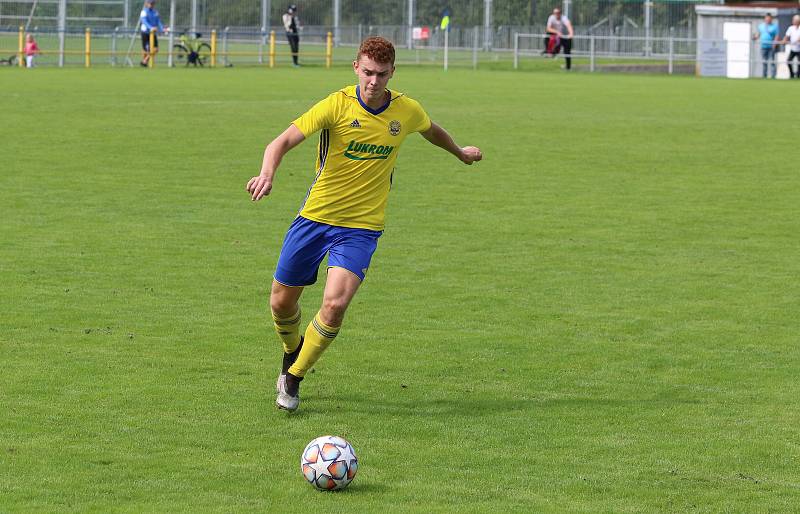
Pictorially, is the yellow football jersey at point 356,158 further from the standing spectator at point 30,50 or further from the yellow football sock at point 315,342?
the standing spectator at point 30,50

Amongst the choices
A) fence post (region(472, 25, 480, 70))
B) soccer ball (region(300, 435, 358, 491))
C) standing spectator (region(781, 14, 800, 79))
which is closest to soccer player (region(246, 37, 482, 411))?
soccer ball (region(300, 435, 358, 491))

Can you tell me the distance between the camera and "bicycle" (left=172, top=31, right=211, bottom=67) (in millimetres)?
47719

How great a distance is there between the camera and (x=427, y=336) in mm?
10523

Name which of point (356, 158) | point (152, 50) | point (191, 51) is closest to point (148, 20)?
point (152, 50)

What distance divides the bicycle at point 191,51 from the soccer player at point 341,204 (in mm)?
39549

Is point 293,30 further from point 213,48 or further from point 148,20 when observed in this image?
point 148,20

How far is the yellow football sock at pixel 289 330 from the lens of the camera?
8831 mm

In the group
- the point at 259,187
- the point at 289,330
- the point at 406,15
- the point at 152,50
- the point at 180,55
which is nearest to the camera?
the point at 259,187

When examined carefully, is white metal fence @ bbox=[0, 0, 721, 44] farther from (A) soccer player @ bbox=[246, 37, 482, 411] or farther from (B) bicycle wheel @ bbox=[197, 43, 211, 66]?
(A) soccer player @ bbox=[246, 37, 482, 411]

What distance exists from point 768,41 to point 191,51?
19159 mm

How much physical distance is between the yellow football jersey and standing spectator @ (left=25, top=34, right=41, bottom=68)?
121 feet

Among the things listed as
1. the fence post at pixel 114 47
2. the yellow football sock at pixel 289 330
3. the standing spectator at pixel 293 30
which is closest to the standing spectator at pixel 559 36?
the standing spectator at pixel 293 30

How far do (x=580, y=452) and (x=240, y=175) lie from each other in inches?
501

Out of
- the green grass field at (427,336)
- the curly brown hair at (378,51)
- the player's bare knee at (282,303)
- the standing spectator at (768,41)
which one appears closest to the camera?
the green grass field at (427,336)
